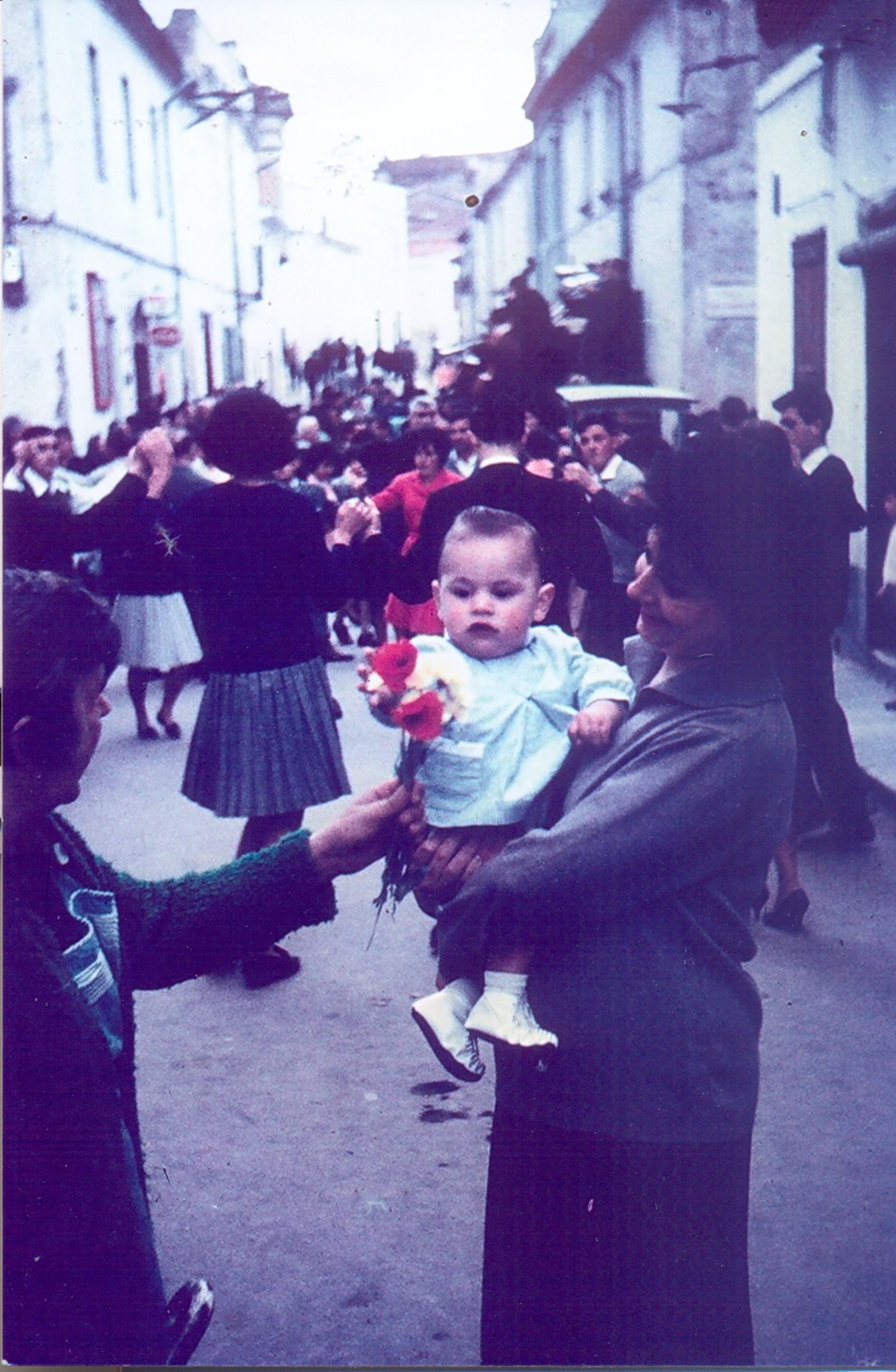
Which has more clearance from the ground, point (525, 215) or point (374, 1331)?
point (525, 215)

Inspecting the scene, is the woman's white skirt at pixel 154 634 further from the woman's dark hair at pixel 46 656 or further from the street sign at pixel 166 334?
the woman's dark hair at pixel 46 656

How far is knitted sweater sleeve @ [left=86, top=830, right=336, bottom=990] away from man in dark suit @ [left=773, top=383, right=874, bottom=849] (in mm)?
3055

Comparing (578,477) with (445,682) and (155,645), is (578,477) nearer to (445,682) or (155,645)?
(445,682)

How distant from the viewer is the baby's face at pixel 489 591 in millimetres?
2303

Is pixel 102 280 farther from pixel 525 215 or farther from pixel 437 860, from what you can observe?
pixel 437 860

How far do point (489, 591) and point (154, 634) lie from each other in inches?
252

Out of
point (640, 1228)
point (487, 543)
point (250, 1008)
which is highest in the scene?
point (487, 543)

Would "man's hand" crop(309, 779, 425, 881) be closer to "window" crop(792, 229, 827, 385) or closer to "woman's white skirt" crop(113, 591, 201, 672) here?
"woman's white skirt" crop(113, 591, 201, 672)

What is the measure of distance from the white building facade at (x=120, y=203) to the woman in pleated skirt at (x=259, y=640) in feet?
2.35

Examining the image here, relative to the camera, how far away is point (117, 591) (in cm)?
841

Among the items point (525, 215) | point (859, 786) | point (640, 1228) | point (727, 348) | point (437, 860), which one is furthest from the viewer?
point (525, 215)

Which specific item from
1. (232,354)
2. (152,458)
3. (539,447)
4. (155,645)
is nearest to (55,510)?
(152,458)

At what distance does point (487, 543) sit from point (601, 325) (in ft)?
48.3

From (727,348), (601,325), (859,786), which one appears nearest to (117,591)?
(859,786)
